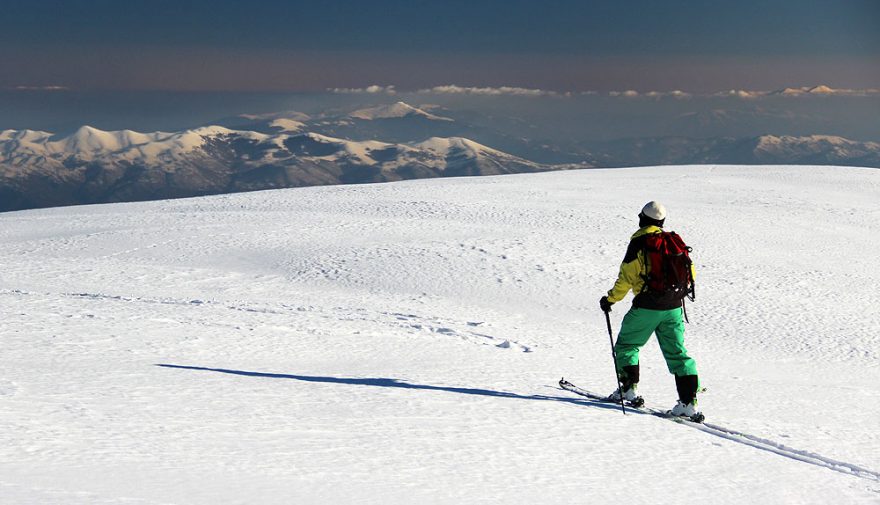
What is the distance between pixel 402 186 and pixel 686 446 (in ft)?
74.1

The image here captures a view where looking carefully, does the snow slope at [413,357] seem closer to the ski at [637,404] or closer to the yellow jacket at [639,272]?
the ski at [637,404]

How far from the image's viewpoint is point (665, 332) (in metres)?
6.92

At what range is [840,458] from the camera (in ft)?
19.3

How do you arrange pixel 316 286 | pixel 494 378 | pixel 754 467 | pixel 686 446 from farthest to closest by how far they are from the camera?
pixel 316 286 → pixel 494 378 → pixel 686 446 → pixel 754 467

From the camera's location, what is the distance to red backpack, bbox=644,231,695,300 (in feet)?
21.8

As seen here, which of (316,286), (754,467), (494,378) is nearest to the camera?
(754,467)

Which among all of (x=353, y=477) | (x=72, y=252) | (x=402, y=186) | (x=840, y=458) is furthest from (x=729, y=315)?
(x=402, y=186)

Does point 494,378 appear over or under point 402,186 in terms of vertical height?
under

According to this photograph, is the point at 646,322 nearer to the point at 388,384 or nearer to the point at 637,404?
the point at 637,404

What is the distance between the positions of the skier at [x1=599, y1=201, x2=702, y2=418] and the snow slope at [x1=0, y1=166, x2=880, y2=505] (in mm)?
400

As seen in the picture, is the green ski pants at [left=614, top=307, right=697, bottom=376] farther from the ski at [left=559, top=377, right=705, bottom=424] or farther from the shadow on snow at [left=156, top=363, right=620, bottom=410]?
the shadow on snow at [left=156, top=363, right=620, bottom=410]

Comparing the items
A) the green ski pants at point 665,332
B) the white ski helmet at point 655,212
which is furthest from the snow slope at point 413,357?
the white ski helmet at point 655,212

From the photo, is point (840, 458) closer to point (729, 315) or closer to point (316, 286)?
point (729, 315)

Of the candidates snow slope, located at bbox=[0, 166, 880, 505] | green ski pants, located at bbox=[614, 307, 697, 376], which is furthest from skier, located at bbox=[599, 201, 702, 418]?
snow slope, located at bbox=[0, 166, 880, 505]
